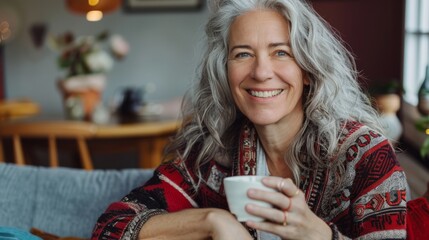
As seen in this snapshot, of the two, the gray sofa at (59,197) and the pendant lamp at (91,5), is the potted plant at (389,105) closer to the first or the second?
the gray sofa at (59,197)

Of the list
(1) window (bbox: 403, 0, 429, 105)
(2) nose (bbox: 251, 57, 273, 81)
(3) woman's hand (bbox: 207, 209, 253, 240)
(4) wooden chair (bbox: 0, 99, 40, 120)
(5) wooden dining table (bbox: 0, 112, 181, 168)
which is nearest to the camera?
(3) woman's hand (bbox: 207, 209, 253, 240)

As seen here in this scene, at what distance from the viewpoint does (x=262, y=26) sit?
1552 mm

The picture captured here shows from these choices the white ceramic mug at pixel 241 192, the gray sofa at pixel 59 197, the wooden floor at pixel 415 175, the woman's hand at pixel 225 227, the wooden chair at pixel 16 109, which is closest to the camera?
the white ceramic mug at pixel 241 192

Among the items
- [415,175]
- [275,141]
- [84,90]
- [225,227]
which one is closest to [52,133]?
[84,90]

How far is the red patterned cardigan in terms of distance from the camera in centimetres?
144

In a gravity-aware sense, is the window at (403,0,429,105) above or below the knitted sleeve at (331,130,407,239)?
above

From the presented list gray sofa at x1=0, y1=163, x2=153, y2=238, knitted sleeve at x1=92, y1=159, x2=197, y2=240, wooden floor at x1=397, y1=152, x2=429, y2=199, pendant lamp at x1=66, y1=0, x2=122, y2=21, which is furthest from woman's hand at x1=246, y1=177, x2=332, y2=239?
pendant lamp at x1=66, y1=0, x2=122, y2=21

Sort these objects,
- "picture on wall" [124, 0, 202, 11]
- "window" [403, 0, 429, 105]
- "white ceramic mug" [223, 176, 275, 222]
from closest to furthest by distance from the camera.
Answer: "white ceramic mug" [223, 176, 275, 222] < "window" [403, 0, 429, 105] < "picture on wall" [124, 0, 202, 11]

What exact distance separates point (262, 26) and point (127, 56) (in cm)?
400

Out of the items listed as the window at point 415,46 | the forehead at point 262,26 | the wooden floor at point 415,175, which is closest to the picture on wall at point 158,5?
the window at point 415,46

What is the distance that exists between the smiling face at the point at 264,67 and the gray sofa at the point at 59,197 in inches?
25.0

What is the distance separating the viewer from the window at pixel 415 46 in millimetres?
3449

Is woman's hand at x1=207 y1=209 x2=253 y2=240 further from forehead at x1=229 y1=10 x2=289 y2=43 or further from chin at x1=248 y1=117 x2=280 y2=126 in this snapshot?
forehead at x1=229 y1=10 x2=289 y2=43

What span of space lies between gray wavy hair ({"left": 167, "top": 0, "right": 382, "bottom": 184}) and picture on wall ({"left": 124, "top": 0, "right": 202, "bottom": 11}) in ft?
12.1
